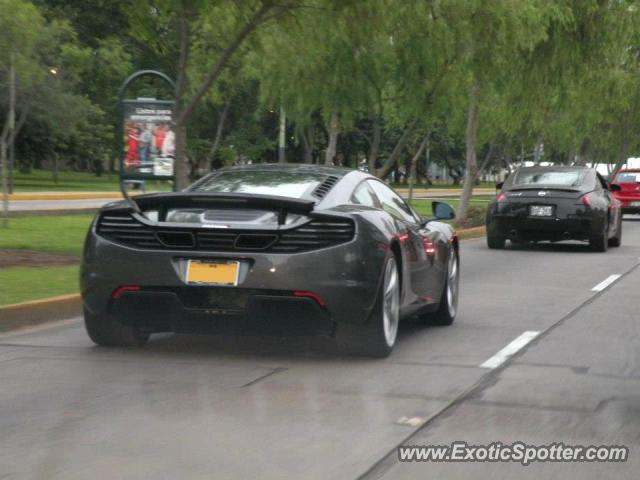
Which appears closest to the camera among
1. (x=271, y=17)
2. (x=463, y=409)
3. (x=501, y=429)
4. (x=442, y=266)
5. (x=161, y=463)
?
(x=161, y=463)

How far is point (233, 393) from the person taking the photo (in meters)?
7.30

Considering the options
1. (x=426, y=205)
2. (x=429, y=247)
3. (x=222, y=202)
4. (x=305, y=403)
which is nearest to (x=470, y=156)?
(x=426, y=205)

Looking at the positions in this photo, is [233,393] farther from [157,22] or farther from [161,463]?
[157,22]

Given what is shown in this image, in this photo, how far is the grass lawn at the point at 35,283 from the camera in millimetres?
11398

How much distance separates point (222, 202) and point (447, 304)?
3.04 meters

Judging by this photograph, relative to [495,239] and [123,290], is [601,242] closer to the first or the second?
[495,239]

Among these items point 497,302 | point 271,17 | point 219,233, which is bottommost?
point 497,302

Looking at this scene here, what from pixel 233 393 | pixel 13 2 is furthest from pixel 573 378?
pixel 13 2

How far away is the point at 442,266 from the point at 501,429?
4067 millimetres

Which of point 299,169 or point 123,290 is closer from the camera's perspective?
point 123,290

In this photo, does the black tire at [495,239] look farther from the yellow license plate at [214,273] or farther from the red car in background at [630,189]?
the red car in background at [630,189]

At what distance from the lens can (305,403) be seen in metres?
7.02

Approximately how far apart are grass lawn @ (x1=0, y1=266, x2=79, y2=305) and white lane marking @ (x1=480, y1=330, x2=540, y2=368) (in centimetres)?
427

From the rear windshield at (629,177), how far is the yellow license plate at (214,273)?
30.8 metres
